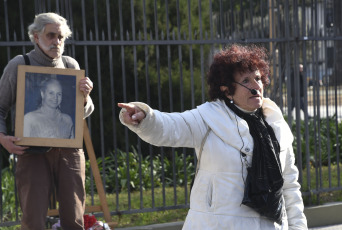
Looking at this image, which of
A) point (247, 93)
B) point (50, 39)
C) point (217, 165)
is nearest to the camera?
point (217, 165)

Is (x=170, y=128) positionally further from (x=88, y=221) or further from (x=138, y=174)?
(x=138, y=174)

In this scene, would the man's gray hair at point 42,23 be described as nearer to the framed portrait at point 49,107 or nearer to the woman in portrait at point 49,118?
the framed portrait at point 49,107

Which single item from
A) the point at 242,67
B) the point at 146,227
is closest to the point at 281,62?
the point at 146,227

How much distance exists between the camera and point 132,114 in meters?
3.22

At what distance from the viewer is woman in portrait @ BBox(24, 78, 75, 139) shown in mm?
4875

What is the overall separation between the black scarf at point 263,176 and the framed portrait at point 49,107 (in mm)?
1614

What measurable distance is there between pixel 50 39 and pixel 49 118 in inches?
21.5

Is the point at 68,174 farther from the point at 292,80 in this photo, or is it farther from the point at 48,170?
the point at 292,80

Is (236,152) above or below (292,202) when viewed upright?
above

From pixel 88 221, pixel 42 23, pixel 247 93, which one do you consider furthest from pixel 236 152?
pixel 88 221

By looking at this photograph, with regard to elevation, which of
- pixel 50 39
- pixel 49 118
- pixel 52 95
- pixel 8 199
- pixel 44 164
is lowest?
pixel 8 199

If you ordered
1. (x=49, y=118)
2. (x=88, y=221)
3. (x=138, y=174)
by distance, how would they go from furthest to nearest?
(x=138, y=174)
(x=88, y=221)
(x=49, y=118)

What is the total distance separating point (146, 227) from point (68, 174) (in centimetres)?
198

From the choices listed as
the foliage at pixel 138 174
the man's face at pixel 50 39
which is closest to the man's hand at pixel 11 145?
the man's face at pixel 50 39
